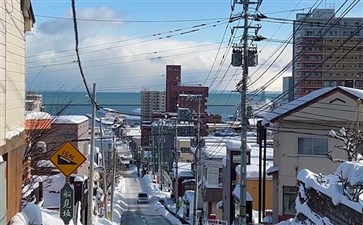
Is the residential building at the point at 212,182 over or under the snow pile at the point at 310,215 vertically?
under

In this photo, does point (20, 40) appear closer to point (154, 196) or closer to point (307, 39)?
point (307, 39)

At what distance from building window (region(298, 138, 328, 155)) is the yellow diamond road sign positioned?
15.5 meters

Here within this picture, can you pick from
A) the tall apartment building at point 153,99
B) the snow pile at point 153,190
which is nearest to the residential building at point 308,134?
the snow pile at point 153,190

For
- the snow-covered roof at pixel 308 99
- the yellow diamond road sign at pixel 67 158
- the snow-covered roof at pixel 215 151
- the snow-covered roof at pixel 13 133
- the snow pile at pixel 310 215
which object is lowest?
the snow-covered roof at pixel 215 151

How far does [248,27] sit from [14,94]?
37.6 ft

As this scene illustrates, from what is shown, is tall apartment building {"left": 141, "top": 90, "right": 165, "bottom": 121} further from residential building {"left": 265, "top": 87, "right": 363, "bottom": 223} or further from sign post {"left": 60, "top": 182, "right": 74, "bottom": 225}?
sign post {"left": 60, "top": 182, "right": 74, "bottom": 225}

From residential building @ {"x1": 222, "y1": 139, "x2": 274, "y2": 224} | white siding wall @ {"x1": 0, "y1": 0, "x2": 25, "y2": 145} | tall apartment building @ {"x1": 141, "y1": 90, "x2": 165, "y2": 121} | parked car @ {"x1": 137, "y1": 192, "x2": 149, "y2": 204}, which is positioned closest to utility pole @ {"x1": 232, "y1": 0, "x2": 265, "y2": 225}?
white siding wall @ {"x1": 0, "y1": 0, "x2": 25, "y2": 145}

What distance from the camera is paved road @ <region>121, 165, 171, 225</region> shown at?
48.4 metres

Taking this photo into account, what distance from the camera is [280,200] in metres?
26.8

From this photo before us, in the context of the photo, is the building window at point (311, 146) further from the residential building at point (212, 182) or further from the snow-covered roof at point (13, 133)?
the residential building at point (212, 182)

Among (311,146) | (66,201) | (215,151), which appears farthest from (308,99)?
(215,151)

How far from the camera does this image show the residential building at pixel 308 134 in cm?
2595

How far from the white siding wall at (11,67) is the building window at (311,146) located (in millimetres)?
15821

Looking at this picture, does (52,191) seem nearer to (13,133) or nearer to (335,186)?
(13,133)
